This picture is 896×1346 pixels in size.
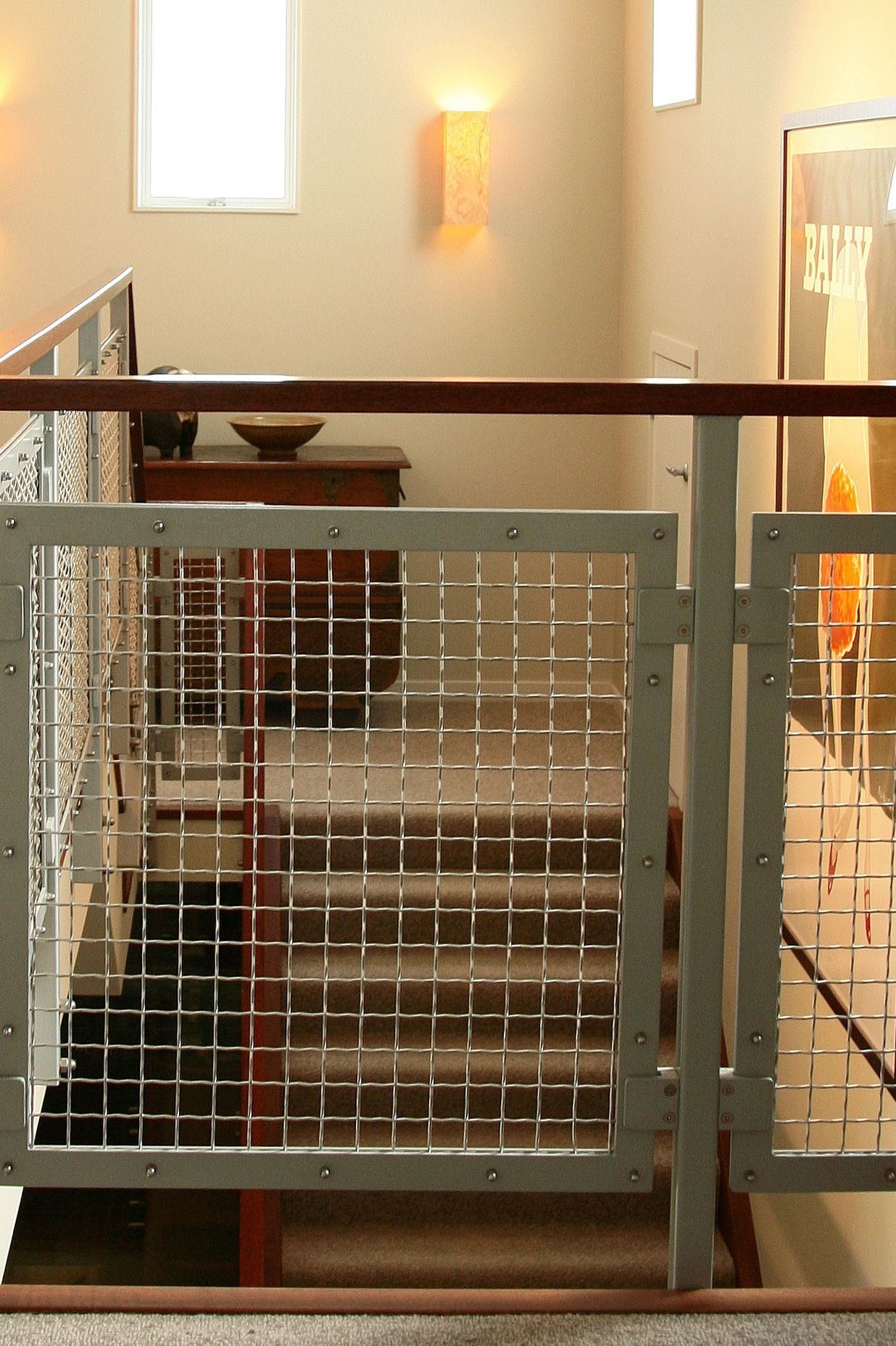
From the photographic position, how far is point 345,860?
4965mm

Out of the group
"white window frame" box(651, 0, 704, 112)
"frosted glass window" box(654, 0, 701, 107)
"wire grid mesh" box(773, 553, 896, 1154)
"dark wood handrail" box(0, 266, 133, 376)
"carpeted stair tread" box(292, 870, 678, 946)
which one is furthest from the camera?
"frosted glass window" box(654, 0, 701, 107)

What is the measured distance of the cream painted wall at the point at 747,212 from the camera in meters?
3.58

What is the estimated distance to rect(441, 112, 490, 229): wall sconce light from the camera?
601cm

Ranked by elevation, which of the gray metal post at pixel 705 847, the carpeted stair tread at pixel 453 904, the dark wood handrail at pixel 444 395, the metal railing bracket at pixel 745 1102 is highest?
the dark wood handrail at pixel 444 395

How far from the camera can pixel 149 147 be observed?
6.15 meters

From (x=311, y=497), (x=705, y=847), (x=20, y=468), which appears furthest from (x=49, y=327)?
(x=311, y=497)

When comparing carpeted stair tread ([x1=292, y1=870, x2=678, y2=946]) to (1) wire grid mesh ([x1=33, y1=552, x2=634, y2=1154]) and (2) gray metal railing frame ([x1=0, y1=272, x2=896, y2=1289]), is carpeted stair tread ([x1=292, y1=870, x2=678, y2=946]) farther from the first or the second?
(2) gray metal railing frame ([x1=0, y1=272, x2=896, y2=1289])

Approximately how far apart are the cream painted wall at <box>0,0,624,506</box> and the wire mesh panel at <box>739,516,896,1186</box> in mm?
2777

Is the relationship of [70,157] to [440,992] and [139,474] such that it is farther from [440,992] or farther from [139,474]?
[440,992]

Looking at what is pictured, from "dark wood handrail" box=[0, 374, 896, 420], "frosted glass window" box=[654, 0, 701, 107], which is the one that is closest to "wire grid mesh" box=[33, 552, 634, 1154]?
"dark wood handrail" box=[0, 374, 896, 420]

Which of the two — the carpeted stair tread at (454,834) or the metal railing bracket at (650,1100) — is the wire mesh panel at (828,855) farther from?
the carpeted stair tread at (454,834)

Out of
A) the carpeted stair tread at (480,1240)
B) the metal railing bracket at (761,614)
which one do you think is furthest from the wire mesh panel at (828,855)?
the carpeted stair tread at (480,1240)

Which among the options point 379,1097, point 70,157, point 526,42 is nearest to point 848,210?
point 379,1097

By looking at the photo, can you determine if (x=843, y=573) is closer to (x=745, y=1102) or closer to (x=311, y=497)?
(x=745, y=1102)
